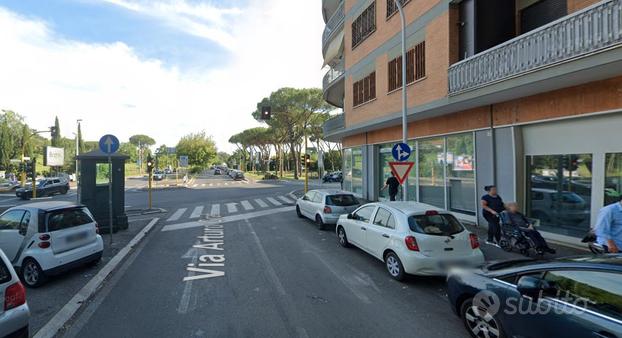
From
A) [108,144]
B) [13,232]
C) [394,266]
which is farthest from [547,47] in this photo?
[13,232]

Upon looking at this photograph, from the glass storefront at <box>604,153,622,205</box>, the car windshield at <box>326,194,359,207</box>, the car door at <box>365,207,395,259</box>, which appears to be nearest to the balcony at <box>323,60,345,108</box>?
the car windshield at <box>326,194,359,207</box>

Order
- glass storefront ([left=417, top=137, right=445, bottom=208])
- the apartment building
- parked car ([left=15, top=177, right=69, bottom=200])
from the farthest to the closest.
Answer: parked car ([left=15, top=177, right=69, bottom=200]) → glass storefront ([left=417, top=137, right=445, bottom=208]) → the apartment building

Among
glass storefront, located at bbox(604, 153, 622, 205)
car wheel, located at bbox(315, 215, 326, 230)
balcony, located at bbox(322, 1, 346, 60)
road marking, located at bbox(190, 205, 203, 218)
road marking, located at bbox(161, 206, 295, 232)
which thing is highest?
balcony, located at bbox(322, 1, 346, 60)

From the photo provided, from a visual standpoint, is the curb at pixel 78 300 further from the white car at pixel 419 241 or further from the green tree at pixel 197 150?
the green tree at pixel 197 150

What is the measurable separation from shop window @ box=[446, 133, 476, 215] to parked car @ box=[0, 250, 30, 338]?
11.5 meters

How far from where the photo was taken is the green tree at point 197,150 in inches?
2025

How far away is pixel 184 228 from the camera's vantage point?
11.5 metres

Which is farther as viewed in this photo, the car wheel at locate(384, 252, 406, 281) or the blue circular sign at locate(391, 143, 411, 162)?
the blue circular sign at locate(391, 143, 411, 162)

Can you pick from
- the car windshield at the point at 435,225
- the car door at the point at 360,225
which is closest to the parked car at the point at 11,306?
the car windshield at the point at 435,225

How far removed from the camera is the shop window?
445 inches

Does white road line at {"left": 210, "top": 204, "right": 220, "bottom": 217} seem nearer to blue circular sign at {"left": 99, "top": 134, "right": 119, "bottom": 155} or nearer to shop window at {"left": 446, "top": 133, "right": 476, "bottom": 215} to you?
blue circular sign at {"left": 99, "top": 134, "right": 119, "bottom": 155}

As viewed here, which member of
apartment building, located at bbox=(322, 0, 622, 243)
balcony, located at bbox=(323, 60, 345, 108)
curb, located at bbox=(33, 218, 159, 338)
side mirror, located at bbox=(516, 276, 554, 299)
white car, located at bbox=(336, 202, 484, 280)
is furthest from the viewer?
balcony, located at bbox=(323, 60, 345, 108)

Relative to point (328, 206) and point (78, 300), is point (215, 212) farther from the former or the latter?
point (78, 300)

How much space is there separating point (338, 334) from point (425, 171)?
11.0 meters
